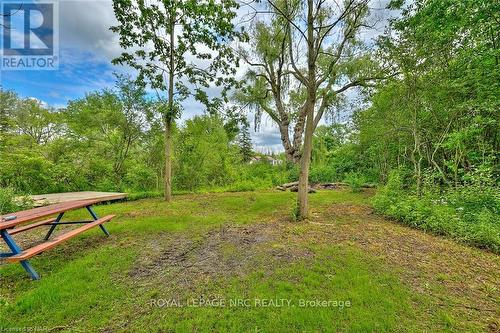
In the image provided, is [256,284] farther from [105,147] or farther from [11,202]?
[105,147]

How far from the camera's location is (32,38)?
13.9 ft

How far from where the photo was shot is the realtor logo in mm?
4012

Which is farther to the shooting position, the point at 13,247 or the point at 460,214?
the point at 460,214

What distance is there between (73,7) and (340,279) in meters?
7.66

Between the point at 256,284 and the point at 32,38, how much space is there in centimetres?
627

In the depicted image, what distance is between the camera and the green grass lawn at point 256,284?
1794 millimetres

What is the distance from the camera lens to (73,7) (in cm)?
489

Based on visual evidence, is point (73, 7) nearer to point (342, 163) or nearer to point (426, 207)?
point (426, 207)

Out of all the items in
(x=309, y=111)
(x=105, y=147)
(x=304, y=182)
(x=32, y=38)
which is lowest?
(x=304, y=182)

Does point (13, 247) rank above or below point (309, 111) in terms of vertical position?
below

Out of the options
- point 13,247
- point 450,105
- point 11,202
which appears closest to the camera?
point 13,247

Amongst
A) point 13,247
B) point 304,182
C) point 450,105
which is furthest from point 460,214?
point 13,247

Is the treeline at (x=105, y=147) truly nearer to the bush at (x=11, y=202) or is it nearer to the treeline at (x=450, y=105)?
the bush at (x=11, y=202)

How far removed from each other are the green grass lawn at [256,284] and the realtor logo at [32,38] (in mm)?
3531
